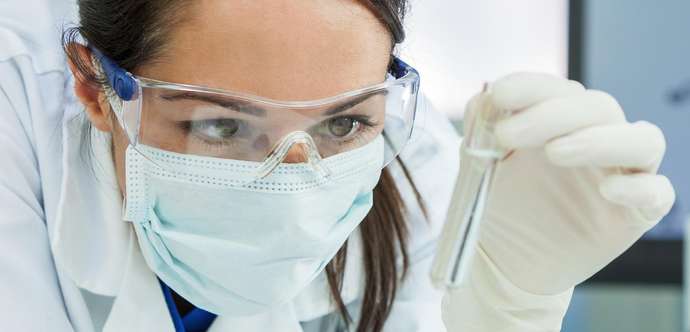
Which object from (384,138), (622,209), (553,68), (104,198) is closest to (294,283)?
(384,138)

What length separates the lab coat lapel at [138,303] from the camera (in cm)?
145

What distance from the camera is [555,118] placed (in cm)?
102

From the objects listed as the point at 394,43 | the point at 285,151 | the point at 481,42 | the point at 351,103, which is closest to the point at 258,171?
the point at 285,151

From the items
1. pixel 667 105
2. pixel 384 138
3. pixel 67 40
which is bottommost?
pixel 667 105

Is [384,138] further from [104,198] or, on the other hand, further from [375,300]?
[104,198]

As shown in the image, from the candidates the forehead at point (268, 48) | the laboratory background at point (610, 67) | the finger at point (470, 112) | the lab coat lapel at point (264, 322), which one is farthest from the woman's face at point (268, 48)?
the laboratory background at point (610, 67)

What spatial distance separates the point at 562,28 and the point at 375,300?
2.16m

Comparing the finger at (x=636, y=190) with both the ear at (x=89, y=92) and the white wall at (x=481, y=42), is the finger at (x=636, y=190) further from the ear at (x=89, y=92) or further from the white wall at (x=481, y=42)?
the white wall at (x=481, y=42)

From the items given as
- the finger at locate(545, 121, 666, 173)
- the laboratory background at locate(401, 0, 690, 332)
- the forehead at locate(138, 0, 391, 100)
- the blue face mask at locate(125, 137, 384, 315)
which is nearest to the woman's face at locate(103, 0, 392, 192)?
the forehead at locate(138, 0, 391, 100)

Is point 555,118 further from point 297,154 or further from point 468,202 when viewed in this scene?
point 297,154

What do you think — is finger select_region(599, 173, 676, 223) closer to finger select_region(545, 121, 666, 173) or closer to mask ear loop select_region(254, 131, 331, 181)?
finger select_region(545, 121, 666, 173)

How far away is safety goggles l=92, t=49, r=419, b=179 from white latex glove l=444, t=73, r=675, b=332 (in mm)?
233

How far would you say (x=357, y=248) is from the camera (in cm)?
164

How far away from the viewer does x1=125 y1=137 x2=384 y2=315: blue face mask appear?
4.10 ft
